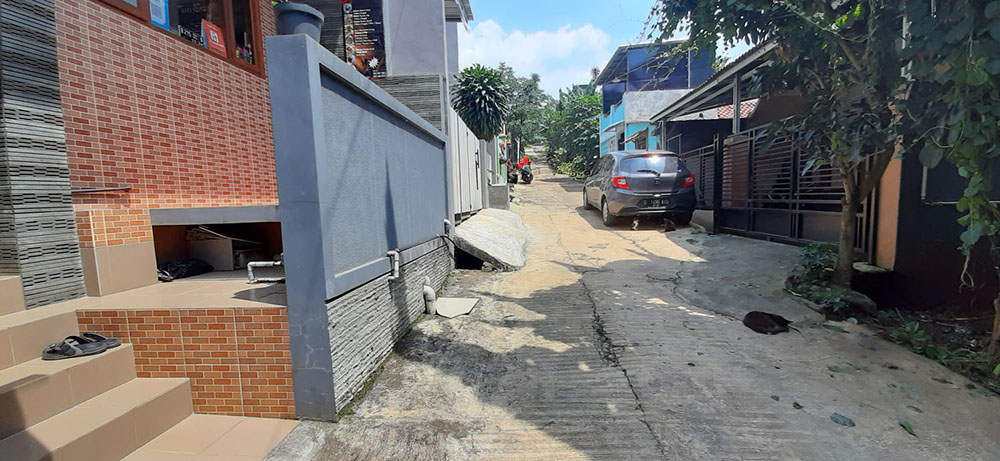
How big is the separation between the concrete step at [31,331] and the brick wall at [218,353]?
0.16 meters

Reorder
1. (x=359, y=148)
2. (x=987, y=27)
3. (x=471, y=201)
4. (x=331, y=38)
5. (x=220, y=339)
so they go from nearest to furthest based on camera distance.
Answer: (x=987, y=27) < (x=220, y=339) < (x=359, y=148) < (x=331, y=38) < (x=471, y=201)

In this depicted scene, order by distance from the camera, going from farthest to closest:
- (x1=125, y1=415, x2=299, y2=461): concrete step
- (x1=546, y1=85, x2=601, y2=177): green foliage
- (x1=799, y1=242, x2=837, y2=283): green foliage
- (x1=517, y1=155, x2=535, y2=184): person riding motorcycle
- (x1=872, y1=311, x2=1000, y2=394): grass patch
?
(x1=546, y1=85, x2=601, y2=177): green foliage → (x1=517, y1=155, x2=535, y2=184): person riding motorcycle → (x1=799, y1=242, x2=837, y2=283): green foliage → (x1=872, y1=311, x2=1000, y2=394): grass patch → (x1=125, y1=415, x2=299, y2=461): concrete step

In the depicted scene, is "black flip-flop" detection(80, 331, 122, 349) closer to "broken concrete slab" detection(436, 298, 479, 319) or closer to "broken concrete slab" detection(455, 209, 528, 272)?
"broken concrete slab" detection(436, 298, 479, 319)

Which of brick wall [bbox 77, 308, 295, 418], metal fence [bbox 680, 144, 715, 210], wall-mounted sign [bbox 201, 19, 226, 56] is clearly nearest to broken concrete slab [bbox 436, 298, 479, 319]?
brick wall [bbox 77, 308, 295, 418]

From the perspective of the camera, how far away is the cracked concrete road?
7.42 feet

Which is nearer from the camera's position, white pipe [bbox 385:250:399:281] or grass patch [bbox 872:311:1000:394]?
grass patch [bbox 872:311:1000:394]

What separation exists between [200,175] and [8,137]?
1563mm

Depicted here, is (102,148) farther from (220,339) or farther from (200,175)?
(220,339)

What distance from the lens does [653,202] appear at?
8430 mm

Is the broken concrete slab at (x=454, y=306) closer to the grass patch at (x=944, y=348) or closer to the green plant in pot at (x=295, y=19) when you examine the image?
the green plant in pot at (x=295, y=19)

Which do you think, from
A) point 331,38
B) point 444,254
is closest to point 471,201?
point 444,254

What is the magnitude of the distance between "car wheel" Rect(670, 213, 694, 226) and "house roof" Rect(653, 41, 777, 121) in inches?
96.7

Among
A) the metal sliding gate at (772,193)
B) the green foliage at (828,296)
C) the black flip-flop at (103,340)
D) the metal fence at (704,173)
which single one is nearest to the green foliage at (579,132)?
the metal fence at (704,173)

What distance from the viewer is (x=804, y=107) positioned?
4336 millimetres
